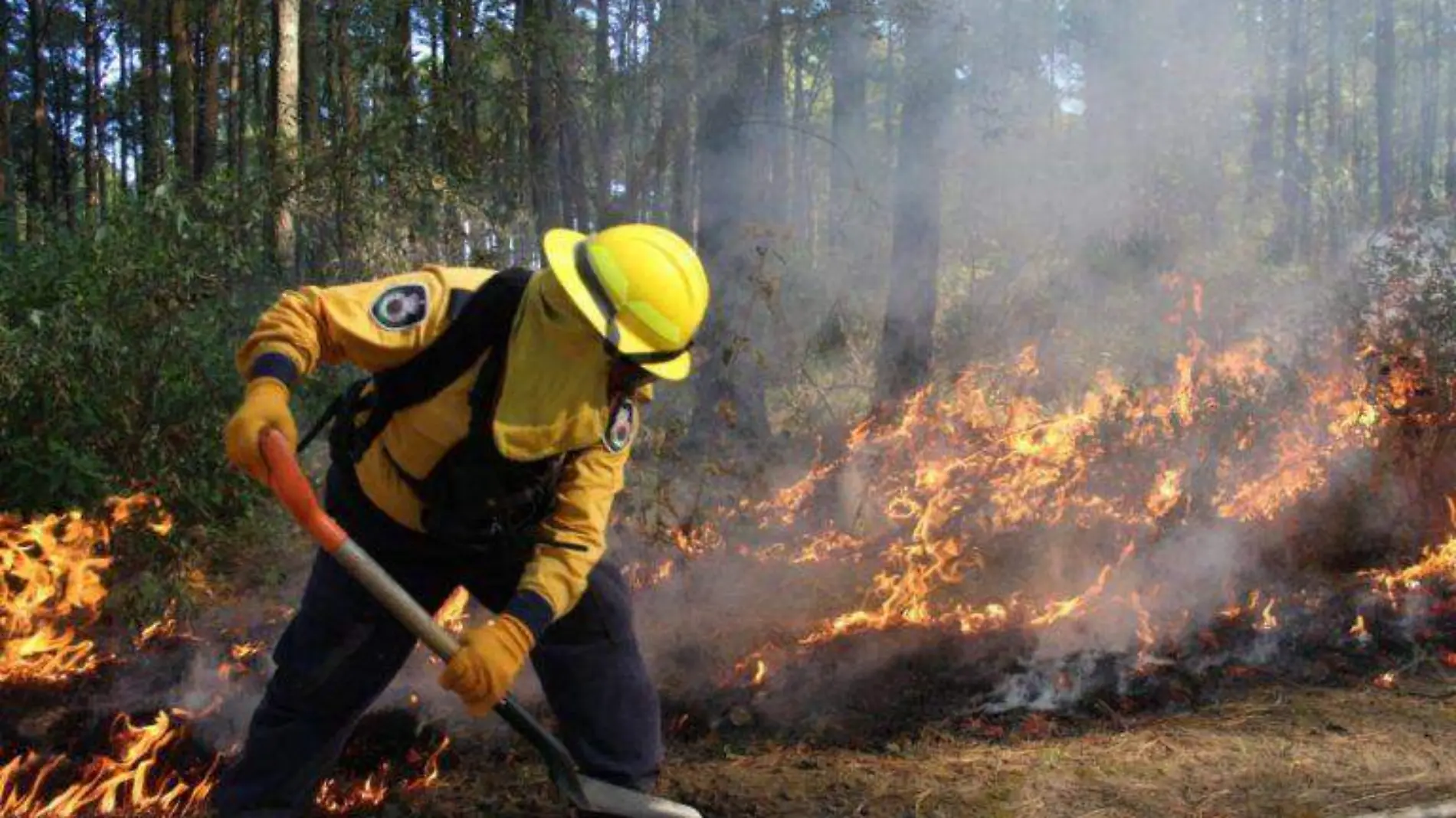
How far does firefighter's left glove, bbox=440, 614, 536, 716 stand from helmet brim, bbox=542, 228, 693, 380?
2.43 ft

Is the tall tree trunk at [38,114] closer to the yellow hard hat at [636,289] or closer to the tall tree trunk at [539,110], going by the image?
the tall tree trunk at [539,110]

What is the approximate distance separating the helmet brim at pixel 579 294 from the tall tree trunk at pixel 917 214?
4.81 metres

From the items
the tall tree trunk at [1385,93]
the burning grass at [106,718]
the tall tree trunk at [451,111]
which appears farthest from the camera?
the tall tree trunk at [1385,93]

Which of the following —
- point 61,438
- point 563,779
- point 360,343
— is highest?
point 360,343

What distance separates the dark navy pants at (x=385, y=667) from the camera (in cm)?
288

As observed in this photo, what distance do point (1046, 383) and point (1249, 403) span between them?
4.99 ft

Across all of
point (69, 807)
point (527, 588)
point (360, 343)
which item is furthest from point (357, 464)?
point (69, 807)

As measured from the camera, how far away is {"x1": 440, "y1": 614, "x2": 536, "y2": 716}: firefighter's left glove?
261 centimetres

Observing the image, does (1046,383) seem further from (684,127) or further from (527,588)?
(527,588)

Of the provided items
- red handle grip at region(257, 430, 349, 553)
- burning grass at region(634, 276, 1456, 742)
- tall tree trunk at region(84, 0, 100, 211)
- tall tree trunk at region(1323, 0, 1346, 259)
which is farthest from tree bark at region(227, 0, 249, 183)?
tall tree trunk at region(1323, 0, 1346, 259)

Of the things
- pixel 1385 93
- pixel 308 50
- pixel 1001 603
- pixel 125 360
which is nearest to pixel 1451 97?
pixel 1385 93

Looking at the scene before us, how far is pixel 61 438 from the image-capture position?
5.32 meters

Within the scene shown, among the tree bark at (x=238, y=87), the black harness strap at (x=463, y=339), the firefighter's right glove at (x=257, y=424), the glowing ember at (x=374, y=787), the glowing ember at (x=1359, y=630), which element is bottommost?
the glowing ember at (x=374, y=787)

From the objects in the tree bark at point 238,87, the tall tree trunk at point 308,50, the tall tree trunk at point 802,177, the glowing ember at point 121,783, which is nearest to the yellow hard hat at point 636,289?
the glowing ember at point 121,783
